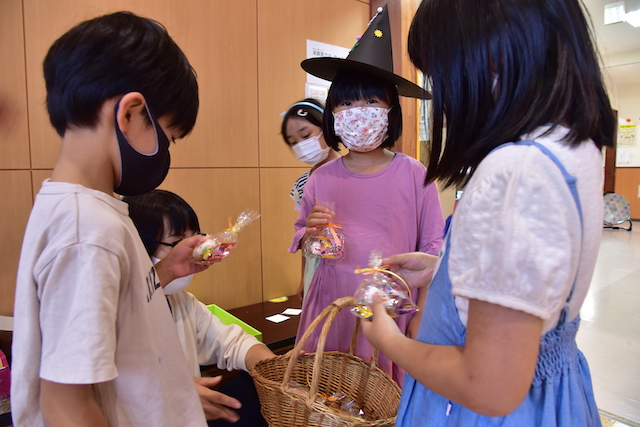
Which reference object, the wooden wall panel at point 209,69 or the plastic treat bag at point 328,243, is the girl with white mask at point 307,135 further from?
the plastic treat bag at point 328,243

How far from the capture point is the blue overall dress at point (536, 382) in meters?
0.67

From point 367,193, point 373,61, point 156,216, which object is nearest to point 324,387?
point 367,193

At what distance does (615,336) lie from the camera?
3.38 m

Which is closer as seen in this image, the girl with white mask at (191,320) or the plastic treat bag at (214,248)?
the plastic treat bag at (214,248)

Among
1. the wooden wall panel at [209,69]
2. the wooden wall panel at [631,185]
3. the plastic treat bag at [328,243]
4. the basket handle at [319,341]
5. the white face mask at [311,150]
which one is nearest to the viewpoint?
the basket handle at [319,341]

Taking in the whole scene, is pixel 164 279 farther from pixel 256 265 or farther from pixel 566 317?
pixel 256 265

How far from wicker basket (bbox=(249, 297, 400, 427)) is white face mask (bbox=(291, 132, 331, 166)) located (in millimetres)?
1200

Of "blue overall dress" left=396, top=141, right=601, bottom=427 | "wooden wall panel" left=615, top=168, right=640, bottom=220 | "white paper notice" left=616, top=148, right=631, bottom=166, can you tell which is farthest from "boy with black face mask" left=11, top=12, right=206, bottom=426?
"wooden wall panel" left=615, top=168, right=640, bottom=220

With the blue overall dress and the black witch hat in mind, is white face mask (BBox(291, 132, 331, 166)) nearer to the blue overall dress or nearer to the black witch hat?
the black witch hat

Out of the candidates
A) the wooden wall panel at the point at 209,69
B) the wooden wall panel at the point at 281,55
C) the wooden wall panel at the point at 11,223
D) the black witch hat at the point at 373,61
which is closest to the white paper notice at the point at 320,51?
the wooden wall panel at the point at 281,55

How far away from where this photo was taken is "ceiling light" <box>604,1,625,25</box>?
478 centimetres

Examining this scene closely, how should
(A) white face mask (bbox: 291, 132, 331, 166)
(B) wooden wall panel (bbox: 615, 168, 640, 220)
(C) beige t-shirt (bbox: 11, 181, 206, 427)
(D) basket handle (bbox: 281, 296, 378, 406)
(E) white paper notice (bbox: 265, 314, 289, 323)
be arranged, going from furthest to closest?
(B) wooden wall panel (bbox: 615, 168, 640, 220), (E) white paper notice (bbox: 265, 314, 289, 323), (A) white face mask (bbox: 291, 132, 331, 166), (D) basket handle (bbox: 281, 296, 378, 406), (C) beige t-shirt (bbox: 11, 181, 206, 427)

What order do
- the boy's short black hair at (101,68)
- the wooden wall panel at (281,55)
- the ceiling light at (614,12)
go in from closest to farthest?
the boy's short black hair at (101,68) → the wooden wall panel at (281,55) → the ceiling light at (614,12)

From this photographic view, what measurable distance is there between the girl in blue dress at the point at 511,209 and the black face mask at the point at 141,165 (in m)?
0.55
